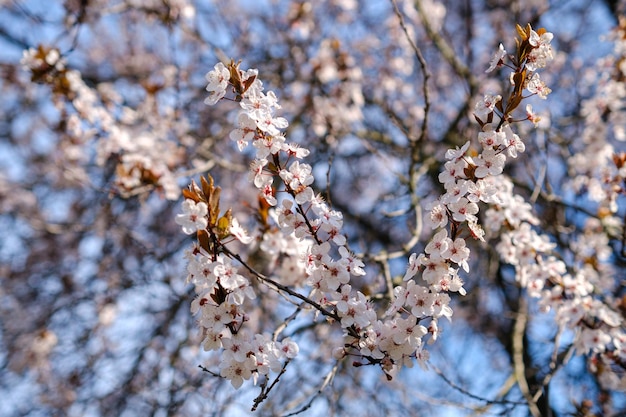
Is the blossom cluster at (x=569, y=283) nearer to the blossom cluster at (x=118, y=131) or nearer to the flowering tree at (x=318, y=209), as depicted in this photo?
the flowering tree at (x=318, y=209)

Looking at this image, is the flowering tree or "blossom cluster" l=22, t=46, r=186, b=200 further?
"blossom cluster" l=22, t=46, r=186, b=200

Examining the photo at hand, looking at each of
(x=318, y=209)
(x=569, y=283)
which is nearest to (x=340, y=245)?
(x=318, y=209)

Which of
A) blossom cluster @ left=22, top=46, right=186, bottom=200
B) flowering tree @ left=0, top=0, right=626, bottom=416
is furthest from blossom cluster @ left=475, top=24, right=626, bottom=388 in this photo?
blossom cluster @ left=22, top=46, right=186, bottom=200

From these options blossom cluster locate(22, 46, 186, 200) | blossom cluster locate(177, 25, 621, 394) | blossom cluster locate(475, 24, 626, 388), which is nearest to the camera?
blossom cluster locate(177, 25, 621, 394)

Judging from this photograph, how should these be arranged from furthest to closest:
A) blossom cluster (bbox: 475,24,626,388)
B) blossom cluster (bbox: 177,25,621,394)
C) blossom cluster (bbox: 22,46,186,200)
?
1. blossom cluster (bbox: 22,46,186,200)
2. blossom cluster (bbox: 475,24,626,388)
3. blossom cluster (bbox: 177,25,621,394)

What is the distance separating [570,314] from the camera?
2.67m

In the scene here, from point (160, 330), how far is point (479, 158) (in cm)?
415

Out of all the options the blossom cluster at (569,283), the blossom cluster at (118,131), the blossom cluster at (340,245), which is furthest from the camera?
the blossom cluster at (118,131)

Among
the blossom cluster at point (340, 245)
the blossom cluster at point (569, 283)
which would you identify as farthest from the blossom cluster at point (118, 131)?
the blossom cluster at point (569, 283)

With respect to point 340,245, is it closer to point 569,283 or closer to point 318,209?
point 318,209

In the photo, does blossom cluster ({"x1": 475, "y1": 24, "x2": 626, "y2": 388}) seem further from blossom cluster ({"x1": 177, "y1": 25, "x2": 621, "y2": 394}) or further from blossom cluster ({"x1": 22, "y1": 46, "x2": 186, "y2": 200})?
blossom cluster ({"x1": 22, "y1": 46, "x2": 186, "y2": 200})

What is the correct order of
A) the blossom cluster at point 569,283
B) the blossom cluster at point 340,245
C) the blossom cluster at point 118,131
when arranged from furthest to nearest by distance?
1. the blossom cluster at point 118,131
2. the blossom cluster at point 569,283
3. the blossom cluster at point 340,245

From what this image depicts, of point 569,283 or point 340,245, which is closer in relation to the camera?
point 340,245

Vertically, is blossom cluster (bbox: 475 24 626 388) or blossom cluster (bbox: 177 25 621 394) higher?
blossom cluster (bbox: 475 24 626 388)
